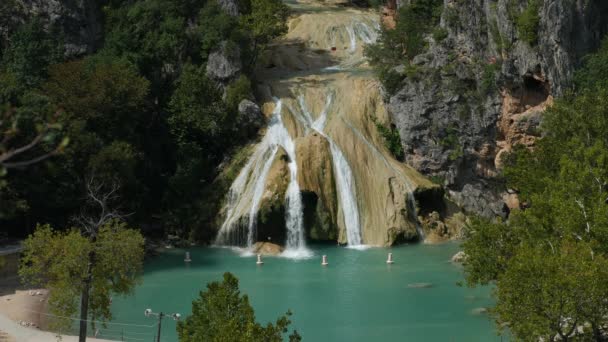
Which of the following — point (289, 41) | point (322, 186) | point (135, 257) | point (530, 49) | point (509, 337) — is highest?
point (289, 41)

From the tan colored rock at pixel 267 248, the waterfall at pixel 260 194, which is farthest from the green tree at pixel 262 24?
the tan colored rock at pixel 267 248

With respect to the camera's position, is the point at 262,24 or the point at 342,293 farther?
the point at 262,24

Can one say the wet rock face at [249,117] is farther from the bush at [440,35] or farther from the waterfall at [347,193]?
the bush at [440,35]

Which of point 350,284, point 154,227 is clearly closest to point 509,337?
point 350,284

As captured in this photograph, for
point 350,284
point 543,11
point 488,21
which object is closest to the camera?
point 350,284

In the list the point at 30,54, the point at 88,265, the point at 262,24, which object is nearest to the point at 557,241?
the point at 88,265

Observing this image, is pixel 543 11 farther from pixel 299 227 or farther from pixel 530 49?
pixel 299 227

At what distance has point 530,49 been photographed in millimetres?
54250

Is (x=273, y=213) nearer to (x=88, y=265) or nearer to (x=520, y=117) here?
(x=520, y=117)

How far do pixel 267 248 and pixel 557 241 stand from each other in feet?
83.4

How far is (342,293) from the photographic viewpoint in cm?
4203

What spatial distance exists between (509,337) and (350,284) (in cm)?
1171

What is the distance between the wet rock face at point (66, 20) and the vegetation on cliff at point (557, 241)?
3410 centimetres

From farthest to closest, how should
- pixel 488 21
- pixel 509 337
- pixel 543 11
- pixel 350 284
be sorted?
1. pixel 488 21
2. pixel 543 11
3. pixel 350 284
4. pixel 509 337
